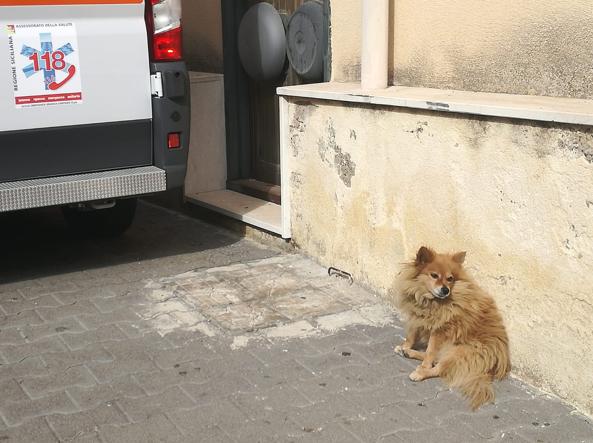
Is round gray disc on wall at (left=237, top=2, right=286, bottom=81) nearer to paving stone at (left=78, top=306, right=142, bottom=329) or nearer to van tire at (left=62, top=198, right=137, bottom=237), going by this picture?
van tire at (left=62, top=198, right=137, bottom=237)

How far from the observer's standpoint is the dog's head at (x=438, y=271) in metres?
4.11

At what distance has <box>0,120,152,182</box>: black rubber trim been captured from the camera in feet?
17.2

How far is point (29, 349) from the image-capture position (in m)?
4.55

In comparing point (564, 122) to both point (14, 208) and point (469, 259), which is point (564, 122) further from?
point (14, 208)

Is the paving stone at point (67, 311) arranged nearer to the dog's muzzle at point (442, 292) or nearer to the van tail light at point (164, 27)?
the van tail light at point (164, 27)

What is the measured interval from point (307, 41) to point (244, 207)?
151cm

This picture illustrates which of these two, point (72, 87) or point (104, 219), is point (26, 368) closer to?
point (72, 87)

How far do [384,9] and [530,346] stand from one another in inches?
88.2

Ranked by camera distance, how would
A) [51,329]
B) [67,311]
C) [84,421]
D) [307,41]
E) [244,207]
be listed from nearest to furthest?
[84,421]
[51,329]
[67,311]
[307,41]
[244,207]

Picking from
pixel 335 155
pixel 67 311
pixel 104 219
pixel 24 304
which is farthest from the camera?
pixel 104 219

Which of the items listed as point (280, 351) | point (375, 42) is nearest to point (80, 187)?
point (280, 351)

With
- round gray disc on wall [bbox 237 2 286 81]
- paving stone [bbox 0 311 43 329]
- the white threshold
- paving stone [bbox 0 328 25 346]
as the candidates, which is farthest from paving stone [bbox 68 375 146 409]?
round gray disc on wall [bbox 237 2 286 81]

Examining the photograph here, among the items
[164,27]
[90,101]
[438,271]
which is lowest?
[438,271]

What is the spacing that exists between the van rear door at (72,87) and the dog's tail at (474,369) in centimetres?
267
